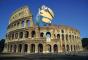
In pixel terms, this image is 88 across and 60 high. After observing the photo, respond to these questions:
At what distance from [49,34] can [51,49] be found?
344 centimetres

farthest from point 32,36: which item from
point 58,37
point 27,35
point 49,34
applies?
point 58,37

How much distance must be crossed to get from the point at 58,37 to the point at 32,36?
6326mm

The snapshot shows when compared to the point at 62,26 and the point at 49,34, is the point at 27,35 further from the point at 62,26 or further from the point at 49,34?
the point at 62,26

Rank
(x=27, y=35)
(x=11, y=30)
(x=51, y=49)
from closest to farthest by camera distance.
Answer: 1. (x=51, y=49)
2. (x=27, y=35)
3. (x=11, y=30)

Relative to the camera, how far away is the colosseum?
110ft

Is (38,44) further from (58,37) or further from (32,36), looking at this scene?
(58,37)

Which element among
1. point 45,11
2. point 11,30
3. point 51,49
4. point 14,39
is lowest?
point 51,49

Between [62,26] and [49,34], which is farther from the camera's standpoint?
[62,26]

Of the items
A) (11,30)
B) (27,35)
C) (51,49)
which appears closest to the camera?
(51,49)

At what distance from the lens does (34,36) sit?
34875mm

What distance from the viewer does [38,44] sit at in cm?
3359

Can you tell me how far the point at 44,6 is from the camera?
120 feet

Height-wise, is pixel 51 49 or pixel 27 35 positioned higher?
pixel 27 35

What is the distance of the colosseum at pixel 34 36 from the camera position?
33531 mm
